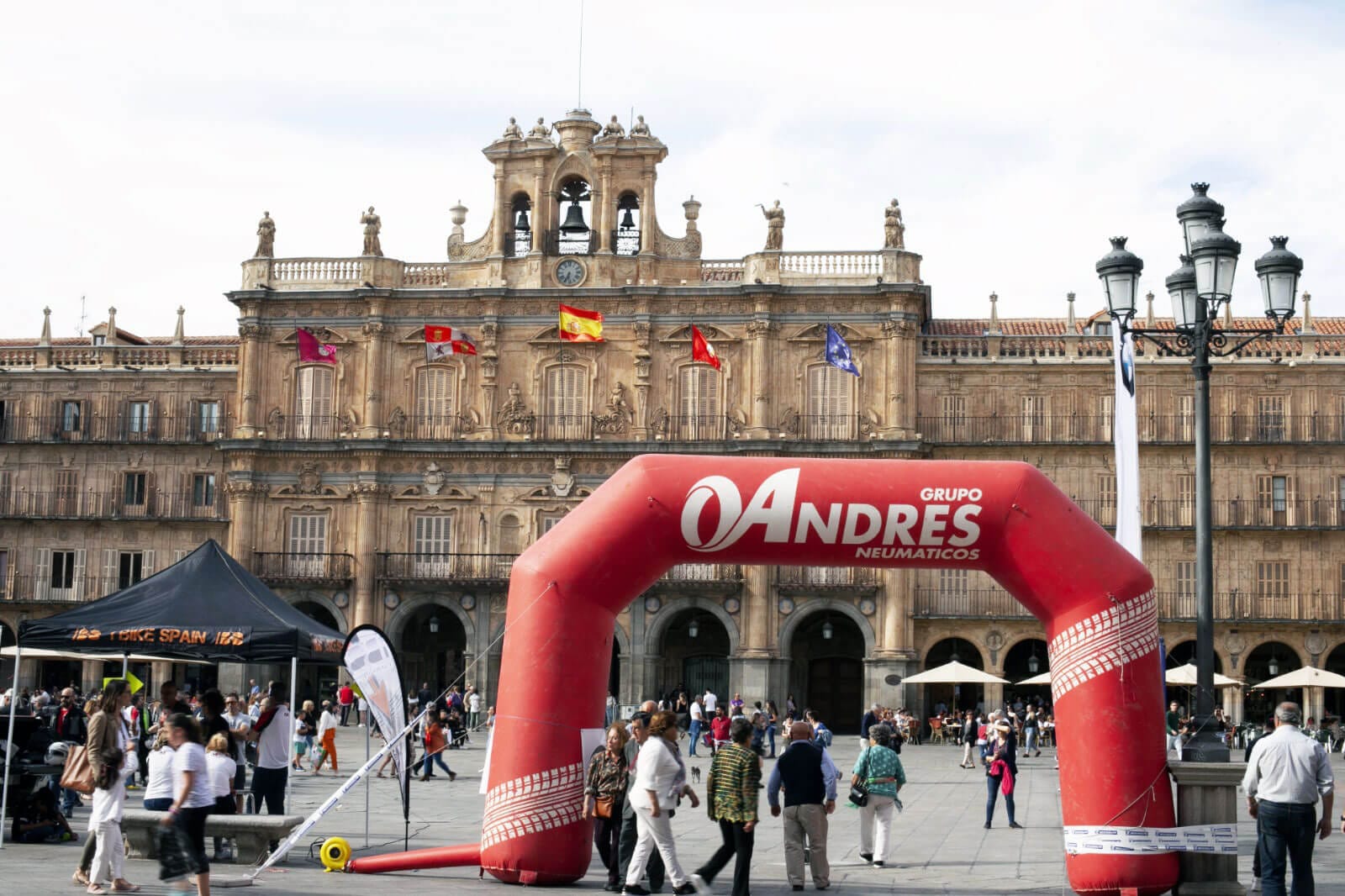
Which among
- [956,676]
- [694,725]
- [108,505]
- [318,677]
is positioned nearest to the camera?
[694,725]

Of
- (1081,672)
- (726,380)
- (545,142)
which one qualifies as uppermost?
(545,142)

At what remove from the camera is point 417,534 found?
4988 centimetres

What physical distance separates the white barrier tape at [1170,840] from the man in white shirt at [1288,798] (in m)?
1.14

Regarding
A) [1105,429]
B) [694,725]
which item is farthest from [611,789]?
[1105,429]

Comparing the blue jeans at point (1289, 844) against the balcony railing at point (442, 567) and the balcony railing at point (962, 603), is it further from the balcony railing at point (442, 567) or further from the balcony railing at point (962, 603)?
the balcony railing at point (442, 567)

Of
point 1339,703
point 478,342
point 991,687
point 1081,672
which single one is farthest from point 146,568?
point 1081,672

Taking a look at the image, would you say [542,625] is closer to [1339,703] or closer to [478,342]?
[478,342]

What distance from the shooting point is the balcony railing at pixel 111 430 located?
172 feet

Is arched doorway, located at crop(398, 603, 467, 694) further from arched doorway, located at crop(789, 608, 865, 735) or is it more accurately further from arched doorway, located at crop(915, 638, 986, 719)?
arched doorway, located at crop(915, 638, 986, 719)

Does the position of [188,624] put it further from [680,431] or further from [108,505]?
[108,505]

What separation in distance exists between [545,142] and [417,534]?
39.0 feet

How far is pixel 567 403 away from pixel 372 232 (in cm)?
777

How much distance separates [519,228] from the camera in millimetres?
51250

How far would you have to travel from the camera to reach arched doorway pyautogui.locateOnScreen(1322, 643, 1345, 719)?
48031 mm
